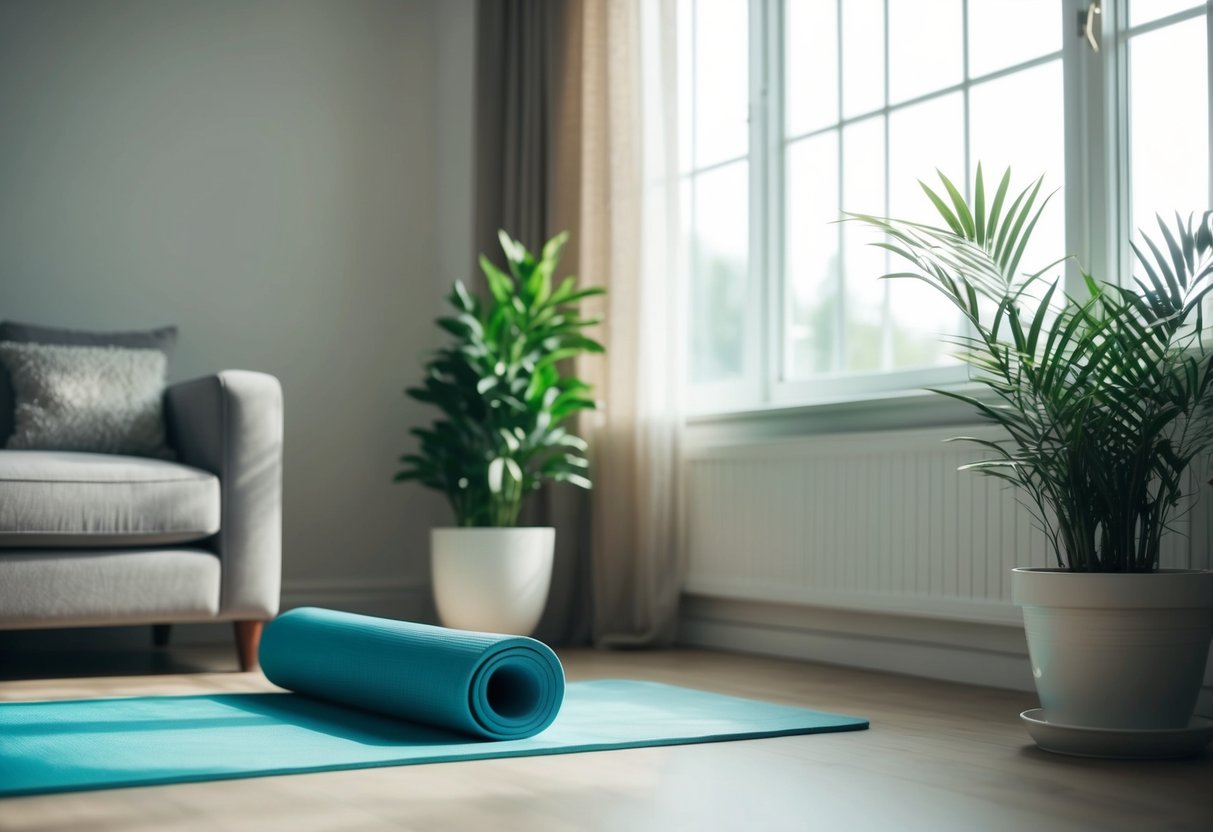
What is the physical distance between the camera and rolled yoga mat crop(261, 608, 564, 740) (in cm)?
211

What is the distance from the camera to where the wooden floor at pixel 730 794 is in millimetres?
1579

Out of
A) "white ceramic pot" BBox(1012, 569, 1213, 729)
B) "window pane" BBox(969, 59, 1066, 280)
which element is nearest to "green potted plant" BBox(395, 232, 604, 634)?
"window pane" BBox(969, 59, 1066, 280)

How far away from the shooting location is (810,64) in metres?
3.68

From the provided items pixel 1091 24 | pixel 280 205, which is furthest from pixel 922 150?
pixel 280 205

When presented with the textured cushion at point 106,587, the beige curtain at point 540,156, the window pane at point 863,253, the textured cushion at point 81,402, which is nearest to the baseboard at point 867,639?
the beige curtain at point 540,156

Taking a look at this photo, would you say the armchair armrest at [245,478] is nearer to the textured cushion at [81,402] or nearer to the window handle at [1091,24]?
the textured cushion at [81,402]

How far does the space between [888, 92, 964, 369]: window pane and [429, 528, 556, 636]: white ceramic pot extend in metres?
1.10

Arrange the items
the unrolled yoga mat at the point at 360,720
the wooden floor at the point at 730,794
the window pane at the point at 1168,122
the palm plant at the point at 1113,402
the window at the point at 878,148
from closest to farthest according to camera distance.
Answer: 1. the wooden floor at the point at 730,794
2. the unrolled yoga mat at the point at 360,720
3. the palm plant at the point at 1113,402
4. the window pane at the point at 1168,122
5. the window at the point at 878,148

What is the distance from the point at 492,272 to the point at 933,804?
241 centimetres

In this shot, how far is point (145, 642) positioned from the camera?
157 inches

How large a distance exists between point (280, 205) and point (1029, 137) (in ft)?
7.97

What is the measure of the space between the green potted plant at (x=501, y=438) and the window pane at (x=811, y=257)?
550mm

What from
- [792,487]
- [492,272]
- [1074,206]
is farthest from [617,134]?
[1074,206]

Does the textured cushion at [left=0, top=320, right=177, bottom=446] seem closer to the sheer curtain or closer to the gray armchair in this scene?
the gray armchair
